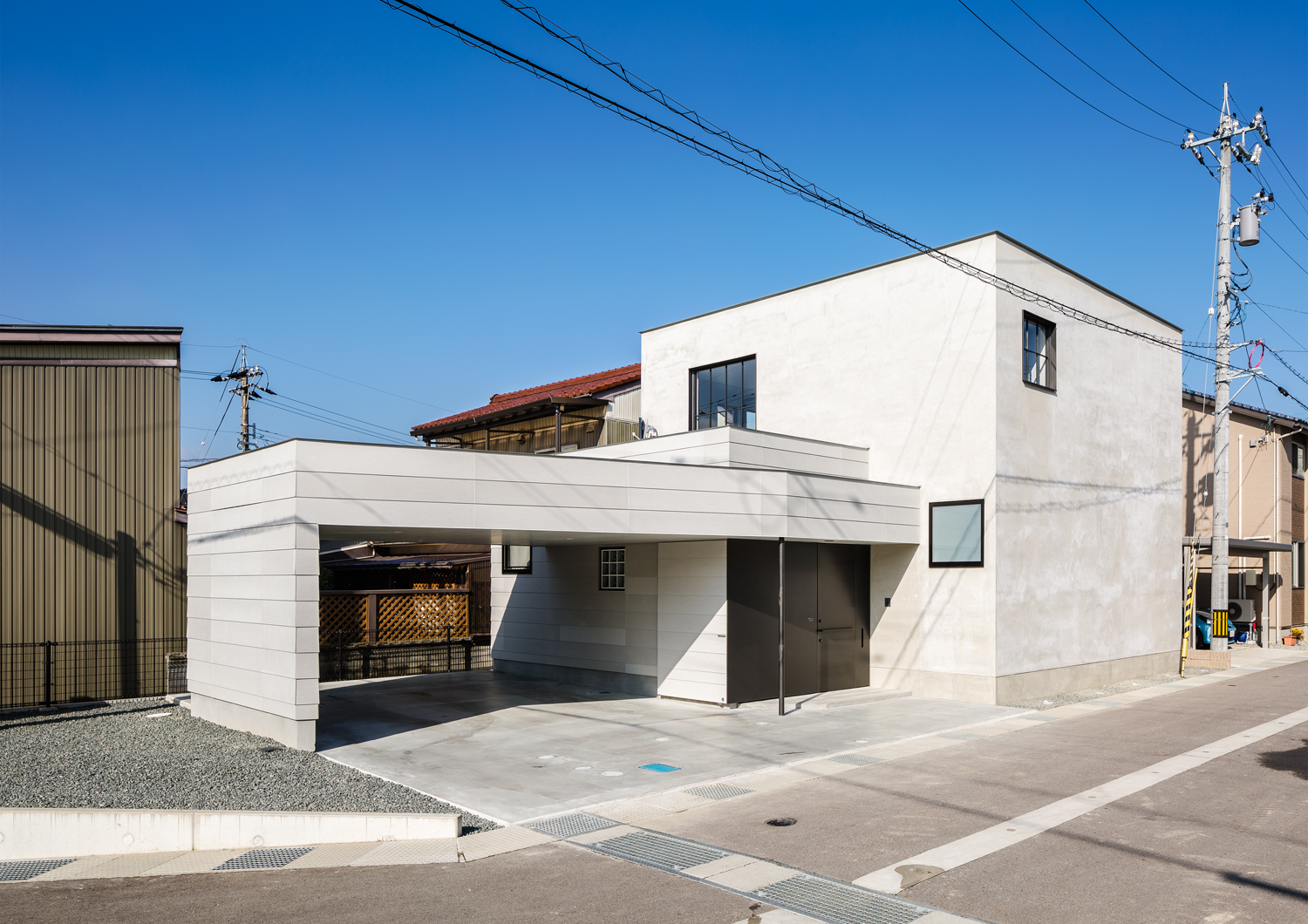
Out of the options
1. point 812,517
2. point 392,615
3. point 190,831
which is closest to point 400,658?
point 392,615

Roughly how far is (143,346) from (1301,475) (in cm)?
3526

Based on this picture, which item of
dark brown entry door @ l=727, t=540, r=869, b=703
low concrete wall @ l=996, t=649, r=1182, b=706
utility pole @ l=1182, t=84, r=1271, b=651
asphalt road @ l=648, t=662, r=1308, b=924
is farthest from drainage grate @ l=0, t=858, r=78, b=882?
utility pole @ l=1182, t=84, r=1271, b=651

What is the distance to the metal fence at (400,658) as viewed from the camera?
742 inches

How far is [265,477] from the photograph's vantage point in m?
11.8

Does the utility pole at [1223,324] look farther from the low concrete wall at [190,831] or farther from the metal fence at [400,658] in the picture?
the low concrete wall at [190,831]

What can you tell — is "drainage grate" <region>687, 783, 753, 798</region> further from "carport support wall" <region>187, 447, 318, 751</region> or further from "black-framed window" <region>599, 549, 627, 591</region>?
"black-framed window" <region>599, 549, 627, 591</region>

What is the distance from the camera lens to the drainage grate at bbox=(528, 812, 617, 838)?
8086 mm

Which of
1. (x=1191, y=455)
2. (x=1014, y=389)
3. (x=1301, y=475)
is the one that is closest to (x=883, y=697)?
(x=1014, y=389)

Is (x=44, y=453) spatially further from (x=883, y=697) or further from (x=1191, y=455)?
(x=1191, y=455)

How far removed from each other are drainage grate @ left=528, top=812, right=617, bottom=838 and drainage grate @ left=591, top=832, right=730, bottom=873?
1.19 ft

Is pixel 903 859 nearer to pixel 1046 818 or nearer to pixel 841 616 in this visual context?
pixel 1046 818

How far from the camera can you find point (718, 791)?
31.3 ft

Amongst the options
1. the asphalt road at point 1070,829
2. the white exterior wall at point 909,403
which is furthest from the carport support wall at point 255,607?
the white exterior wall at point 909,403

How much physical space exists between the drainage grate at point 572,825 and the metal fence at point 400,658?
1124 cm
